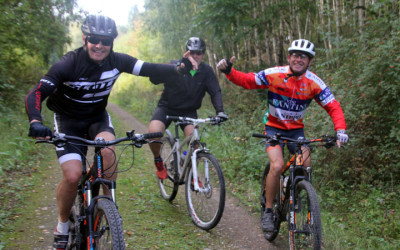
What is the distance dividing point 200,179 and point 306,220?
1.66 metres

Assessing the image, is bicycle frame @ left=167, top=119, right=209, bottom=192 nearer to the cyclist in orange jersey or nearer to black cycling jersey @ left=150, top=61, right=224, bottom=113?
black cycling jersey @ left=150, top=61, right=224, bottom=113

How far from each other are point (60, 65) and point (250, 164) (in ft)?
17.5

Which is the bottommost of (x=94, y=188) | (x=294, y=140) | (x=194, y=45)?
(x=94, y=188)

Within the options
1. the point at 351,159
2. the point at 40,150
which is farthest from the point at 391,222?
the point at 40,150

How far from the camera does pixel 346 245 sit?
4066 millimetres

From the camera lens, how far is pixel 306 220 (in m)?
3.45

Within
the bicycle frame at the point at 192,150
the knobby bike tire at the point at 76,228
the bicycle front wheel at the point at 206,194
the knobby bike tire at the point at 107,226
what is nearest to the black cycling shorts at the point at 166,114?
the bicycle frame at the point at 192,150

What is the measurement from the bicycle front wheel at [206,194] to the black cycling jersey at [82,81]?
5.25ft

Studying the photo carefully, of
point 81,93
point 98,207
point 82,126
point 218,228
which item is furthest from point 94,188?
point 218,228

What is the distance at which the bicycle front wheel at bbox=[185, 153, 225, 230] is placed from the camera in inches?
170

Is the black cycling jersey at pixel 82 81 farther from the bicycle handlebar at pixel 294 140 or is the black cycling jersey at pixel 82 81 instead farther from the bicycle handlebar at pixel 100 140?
the bicycle handlebar at pixel 294 140

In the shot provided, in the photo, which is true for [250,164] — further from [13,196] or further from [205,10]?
[205,10]

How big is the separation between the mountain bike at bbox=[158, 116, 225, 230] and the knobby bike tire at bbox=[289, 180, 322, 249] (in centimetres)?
99

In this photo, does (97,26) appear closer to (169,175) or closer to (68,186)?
(68,186)
